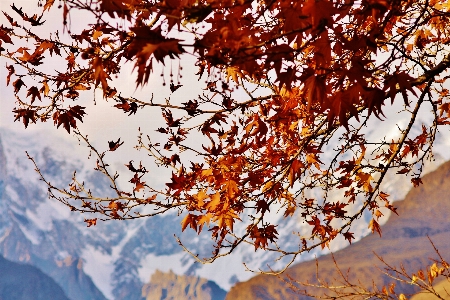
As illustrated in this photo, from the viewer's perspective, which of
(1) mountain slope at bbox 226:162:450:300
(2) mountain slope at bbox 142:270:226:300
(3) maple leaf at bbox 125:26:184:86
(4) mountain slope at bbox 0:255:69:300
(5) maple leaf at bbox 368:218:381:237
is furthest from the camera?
(4) mountain slope at bbox 0:255:69:300

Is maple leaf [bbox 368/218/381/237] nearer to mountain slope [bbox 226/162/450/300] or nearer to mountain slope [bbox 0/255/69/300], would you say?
mountain slope [bbox 226/162/450/300]

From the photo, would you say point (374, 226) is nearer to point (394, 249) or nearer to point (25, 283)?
point (394, 249)

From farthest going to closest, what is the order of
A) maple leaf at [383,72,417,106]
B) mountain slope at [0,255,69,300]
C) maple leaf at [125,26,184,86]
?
mountain slope at [0,255,69,300], maple leaf at [383,72,417,106], maple leaf at [125,26,184,86]

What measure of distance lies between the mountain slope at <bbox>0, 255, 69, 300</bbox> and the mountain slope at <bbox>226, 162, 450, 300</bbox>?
12.0 meters

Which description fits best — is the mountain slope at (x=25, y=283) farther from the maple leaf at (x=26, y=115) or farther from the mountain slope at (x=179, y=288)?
Result: the maple leaf at (x=26, y=115)

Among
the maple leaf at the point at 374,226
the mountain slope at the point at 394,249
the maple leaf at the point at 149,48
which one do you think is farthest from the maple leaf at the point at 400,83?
the mountain slope at the point at 394,249

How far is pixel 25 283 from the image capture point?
22.0 meters

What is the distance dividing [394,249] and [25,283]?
1889 cm

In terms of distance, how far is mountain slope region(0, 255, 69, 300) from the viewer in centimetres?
2156

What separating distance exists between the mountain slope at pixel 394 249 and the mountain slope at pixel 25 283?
12.0 metres

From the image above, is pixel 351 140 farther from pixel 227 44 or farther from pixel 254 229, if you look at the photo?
pixel 227 44

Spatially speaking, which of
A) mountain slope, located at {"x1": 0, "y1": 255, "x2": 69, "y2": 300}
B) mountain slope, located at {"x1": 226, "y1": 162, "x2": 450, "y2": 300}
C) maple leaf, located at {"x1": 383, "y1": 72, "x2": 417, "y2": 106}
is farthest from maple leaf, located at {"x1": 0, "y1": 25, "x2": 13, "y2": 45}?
mountain slope, located at {"x1": 0, "y1": 255, "x2": 69, "y2": 300}

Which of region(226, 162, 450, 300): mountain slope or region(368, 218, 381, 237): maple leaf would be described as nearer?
region(368, 218, 381, 237): maple leaf

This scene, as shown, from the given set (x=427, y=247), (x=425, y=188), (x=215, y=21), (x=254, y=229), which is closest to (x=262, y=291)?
(x=427, y=247)
